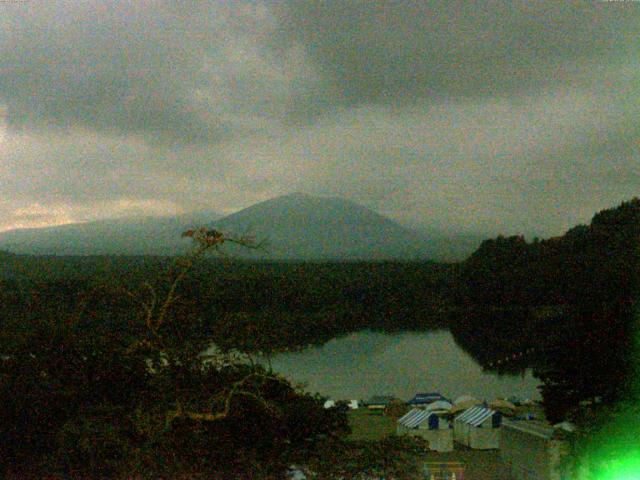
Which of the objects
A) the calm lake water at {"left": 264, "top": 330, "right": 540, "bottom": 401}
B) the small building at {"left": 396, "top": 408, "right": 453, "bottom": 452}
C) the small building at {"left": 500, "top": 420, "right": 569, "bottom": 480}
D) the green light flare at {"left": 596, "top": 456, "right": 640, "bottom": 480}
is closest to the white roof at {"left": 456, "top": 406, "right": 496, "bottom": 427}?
the small building at {"left": 396, "top": 408, "right": 453, "bottom": 452}

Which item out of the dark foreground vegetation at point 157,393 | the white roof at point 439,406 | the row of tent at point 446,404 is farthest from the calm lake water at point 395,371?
the dark foreground vegetation at point 157,393

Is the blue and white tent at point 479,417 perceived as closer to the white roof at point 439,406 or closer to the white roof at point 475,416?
the white roof at point 475,416

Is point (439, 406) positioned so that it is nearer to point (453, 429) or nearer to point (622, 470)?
point (453, 429)

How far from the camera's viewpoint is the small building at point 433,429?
558 centimetres

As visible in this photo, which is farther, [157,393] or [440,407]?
[440,407]

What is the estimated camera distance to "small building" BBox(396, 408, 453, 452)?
558 cm

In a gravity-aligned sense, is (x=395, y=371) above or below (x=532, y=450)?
below

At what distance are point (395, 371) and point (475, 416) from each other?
687 cm

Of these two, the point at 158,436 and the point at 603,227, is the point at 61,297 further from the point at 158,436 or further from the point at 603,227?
the point at 603,227

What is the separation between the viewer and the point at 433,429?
569 centimetres

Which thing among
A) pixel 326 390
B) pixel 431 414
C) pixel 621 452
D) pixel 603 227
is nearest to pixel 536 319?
pixel 603 227

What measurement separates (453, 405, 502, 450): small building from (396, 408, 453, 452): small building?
0.42ft

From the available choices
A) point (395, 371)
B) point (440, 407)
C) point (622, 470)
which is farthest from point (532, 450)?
point (395, 371)

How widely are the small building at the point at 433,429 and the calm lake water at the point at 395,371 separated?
2972 millimetres
